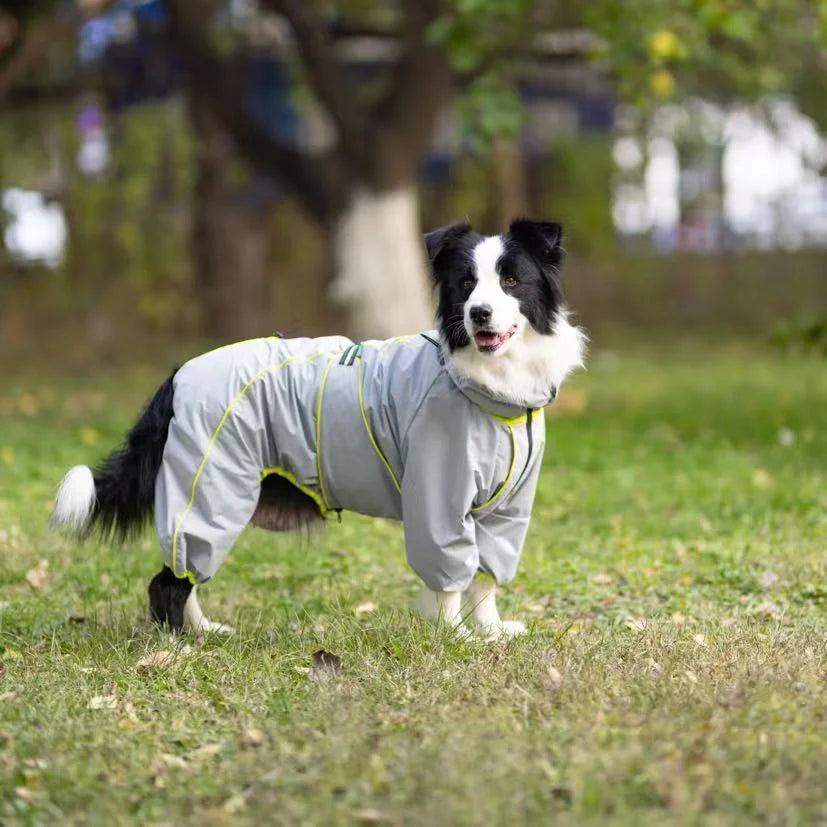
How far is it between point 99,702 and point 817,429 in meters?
6.68

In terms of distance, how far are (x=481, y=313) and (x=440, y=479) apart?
57 centimetres

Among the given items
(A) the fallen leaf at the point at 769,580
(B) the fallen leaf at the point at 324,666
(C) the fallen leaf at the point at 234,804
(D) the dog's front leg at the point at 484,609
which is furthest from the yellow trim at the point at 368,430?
(A) the fallen leaf at the point at 769,580

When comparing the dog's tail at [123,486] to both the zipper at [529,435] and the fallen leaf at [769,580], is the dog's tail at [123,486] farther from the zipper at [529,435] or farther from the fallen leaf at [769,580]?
the fallen leaf at [769,580]

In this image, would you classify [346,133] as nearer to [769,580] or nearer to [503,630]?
[769,580]

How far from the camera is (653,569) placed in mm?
6094

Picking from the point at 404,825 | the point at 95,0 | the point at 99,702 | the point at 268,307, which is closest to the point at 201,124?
the point at 268,307

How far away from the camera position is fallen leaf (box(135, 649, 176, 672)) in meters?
4.63

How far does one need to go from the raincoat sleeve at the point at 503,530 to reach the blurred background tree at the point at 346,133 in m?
5.01

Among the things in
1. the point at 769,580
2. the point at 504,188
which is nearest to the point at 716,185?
the point at 504,188

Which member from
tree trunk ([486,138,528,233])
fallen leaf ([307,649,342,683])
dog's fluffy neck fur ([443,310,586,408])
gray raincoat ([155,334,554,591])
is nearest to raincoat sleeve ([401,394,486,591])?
gray raincoat ([155,334,554,591])

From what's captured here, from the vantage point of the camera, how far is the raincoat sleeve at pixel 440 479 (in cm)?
460

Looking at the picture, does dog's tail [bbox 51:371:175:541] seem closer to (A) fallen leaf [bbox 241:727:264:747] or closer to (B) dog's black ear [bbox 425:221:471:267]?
(B) dog's black ear [bbox 425:221:471:267]

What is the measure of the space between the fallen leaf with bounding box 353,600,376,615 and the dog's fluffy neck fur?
4.06 ft

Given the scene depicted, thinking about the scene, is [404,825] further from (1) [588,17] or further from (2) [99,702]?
(1) [588,17]
